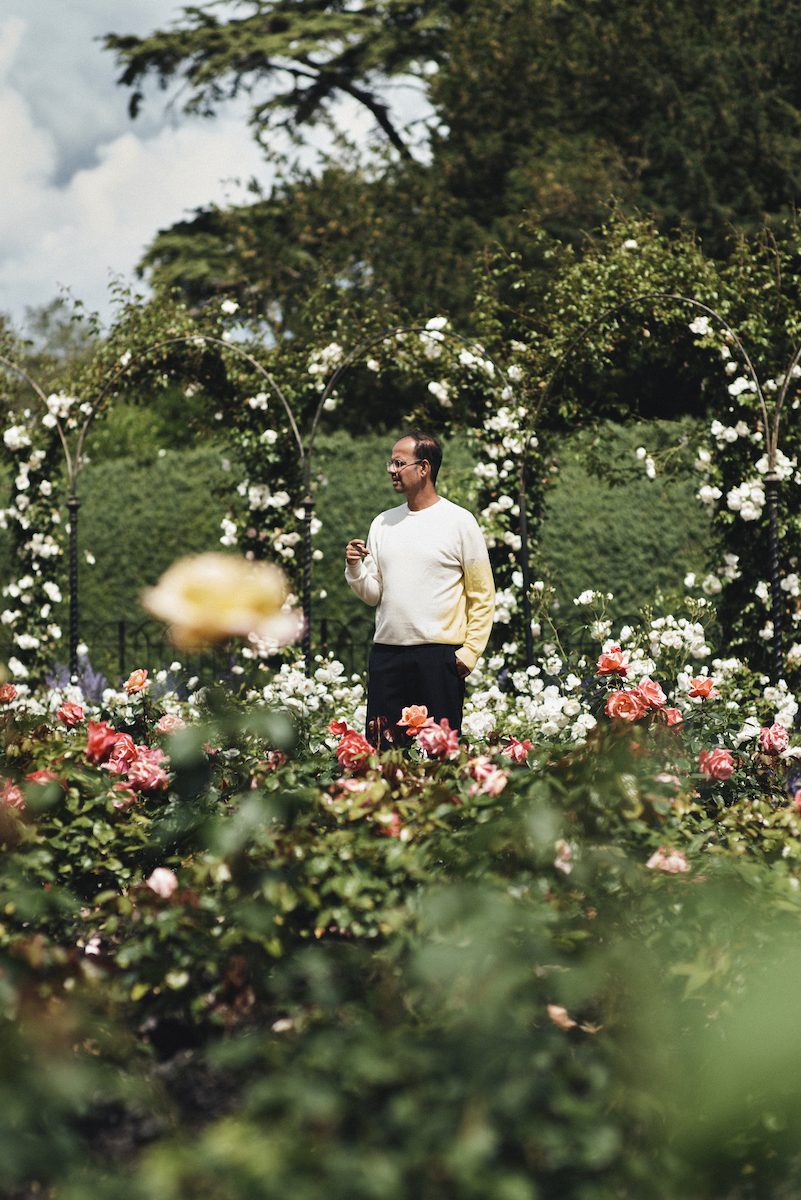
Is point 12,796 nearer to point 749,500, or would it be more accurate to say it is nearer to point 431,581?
point 431,581

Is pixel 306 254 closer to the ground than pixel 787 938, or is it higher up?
higher up

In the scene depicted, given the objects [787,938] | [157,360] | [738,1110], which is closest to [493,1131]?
[738,1110]

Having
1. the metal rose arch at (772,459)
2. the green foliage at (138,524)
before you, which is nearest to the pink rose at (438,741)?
the metal rose arch at (772,459)

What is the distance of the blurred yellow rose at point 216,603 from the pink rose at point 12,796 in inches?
39.6

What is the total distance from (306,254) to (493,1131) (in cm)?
1525

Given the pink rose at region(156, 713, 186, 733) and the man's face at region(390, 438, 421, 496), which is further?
the man's face at region(390, 438, 421, 496)

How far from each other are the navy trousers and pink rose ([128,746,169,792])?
907 mm

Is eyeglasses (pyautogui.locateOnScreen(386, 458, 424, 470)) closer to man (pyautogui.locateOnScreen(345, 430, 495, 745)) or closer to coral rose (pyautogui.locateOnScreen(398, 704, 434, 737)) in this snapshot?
man (pyautogui.locateOnScreen(345, 430, 495, 745))

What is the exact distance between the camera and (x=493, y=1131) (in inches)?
45.1

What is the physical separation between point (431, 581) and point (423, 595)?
0.05 metres

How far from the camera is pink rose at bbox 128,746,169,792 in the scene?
223 centimetres

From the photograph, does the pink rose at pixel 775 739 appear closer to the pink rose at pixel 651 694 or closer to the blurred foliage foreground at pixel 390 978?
the pink rose at pixel 651 694

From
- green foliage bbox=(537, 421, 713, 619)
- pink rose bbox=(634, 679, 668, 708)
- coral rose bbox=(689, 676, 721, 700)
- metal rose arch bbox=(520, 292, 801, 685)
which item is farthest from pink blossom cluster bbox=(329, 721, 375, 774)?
green foliage bbox=(537, 421, 713, 619)

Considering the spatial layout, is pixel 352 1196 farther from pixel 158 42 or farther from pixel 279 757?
pixel 158 42
